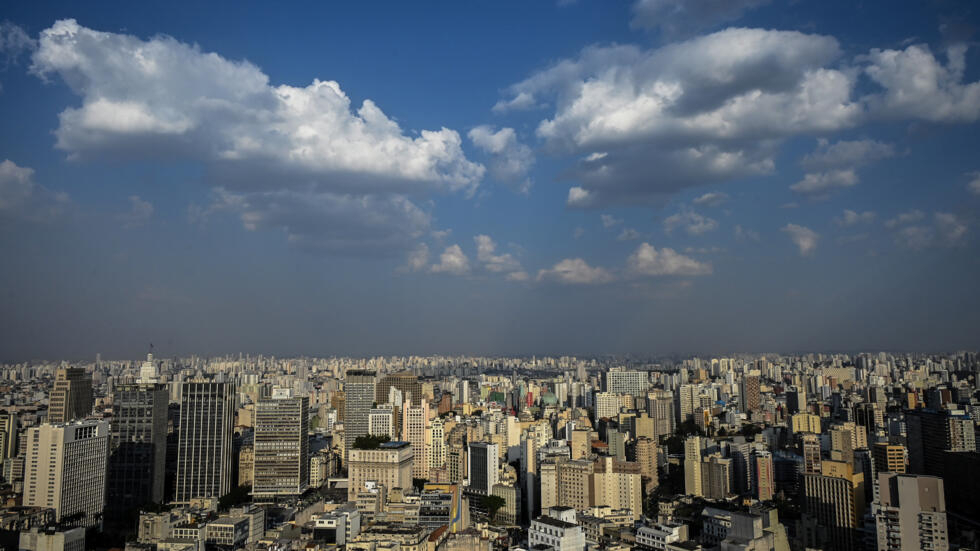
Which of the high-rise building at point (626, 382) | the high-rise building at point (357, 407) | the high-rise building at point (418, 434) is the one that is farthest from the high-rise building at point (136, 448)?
the high-rise building at point (626, 382)

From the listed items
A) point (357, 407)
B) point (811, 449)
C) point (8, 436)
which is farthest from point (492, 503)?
point (8, 436)

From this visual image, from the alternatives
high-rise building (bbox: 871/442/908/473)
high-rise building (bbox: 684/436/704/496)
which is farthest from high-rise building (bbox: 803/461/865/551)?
high-rise building (bbox: 684/436/704/496)

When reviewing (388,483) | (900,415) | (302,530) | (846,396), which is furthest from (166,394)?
(846,396)

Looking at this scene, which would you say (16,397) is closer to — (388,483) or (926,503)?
(388,483)

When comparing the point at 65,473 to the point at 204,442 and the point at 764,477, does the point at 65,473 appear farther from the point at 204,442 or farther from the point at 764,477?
the point at 764,477

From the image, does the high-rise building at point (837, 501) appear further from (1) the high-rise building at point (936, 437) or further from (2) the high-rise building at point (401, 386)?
(2) the high-rise building at point (401, 386)

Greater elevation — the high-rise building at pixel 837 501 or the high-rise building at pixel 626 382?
the high-rise building at pixel 626 382

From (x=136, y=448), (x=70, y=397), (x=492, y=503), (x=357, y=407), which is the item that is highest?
(x=70, y=397)
